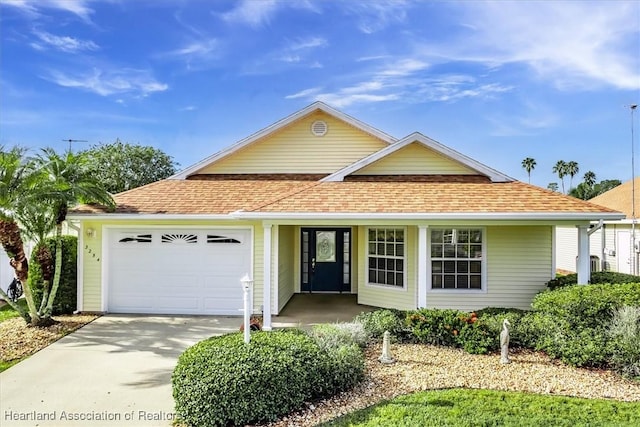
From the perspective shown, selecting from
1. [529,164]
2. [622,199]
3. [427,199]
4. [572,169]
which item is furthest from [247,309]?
[529,164]

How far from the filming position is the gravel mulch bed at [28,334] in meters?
7.78

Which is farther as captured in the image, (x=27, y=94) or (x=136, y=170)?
(x=136, y=170)

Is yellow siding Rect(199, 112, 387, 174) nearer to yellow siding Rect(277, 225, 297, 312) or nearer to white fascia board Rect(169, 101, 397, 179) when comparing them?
white fascia board Rect(169, 101, 397, 179)

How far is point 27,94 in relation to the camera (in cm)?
1453

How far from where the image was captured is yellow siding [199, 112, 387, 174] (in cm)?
1349

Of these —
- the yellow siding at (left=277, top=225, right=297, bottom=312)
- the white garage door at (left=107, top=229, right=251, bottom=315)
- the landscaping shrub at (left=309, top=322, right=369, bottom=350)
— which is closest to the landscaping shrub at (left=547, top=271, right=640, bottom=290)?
the landscaping shrub at (left=309, top=322, right=369, bottom=350)

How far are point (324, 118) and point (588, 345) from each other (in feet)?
31.8

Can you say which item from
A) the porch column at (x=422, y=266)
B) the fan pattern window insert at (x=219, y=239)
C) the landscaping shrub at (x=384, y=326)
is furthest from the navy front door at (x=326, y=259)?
the landscaping shrub at (x=384, y=326)

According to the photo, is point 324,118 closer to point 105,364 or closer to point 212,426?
point 105,364

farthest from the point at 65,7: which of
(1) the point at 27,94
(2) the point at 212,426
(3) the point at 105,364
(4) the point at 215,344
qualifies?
(2) the point at 212,426

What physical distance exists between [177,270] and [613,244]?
19512 mm

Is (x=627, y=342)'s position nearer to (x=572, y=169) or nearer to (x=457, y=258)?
(x=457, y=258)

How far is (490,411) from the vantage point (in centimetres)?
507

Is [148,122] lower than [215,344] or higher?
higher
